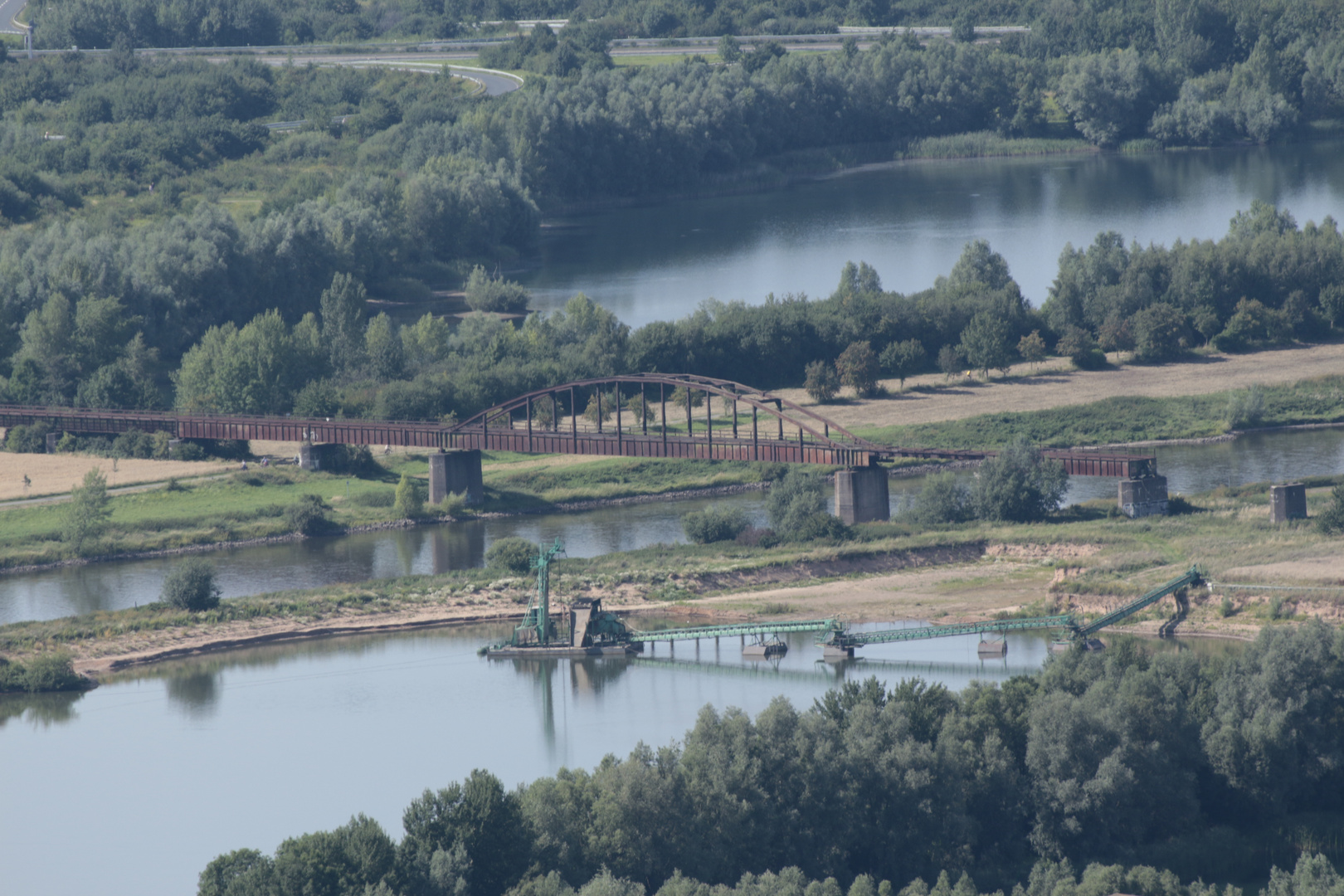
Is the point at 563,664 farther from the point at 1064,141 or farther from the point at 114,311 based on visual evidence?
the point at 1064,141

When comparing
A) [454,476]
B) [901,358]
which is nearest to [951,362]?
[901,358]

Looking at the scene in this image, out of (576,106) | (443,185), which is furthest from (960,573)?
(576,106)

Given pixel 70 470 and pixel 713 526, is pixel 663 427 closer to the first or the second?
pixel 713 526

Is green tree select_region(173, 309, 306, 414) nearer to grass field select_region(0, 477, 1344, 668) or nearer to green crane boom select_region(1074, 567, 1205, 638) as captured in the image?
grass field select_region(0, 477, 1344, 668)

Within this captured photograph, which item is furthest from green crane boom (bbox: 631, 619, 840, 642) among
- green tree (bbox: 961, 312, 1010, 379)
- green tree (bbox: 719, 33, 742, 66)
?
green tree (bbox: 719, 33, 742, 66)

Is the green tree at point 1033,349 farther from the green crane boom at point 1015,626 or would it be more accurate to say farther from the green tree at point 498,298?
the green crane boom at point 1015,626

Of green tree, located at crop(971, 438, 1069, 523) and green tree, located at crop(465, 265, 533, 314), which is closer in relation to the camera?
green tree, located at crop(971, 438, 1069, 523)
